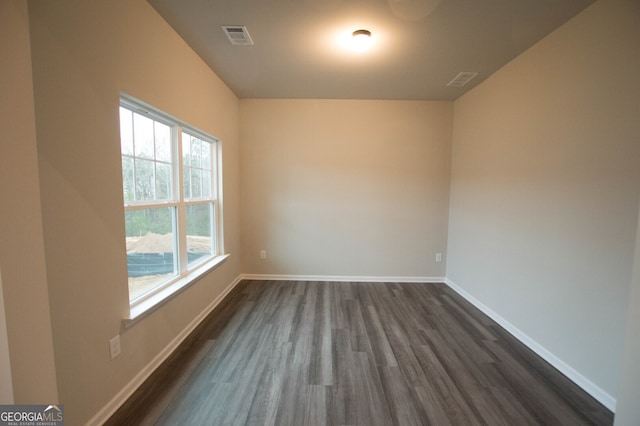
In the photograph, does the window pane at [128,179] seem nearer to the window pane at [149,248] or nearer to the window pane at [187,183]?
the window pane at [149,248]

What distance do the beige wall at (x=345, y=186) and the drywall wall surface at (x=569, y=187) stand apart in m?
0.86

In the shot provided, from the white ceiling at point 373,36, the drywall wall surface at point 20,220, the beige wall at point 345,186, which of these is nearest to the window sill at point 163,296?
the drywall wall surface at point 20,220

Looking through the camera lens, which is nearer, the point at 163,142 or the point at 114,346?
the point at 114,346

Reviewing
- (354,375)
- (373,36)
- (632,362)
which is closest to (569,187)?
(632,362)

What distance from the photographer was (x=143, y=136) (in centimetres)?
184

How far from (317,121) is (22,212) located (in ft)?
10.5

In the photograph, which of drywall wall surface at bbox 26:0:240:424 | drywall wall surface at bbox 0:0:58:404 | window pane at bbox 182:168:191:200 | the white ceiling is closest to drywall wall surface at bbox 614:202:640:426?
the white ceiling

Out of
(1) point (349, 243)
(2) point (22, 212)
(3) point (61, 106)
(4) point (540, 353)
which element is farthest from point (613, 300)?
(3) point (61, 106)

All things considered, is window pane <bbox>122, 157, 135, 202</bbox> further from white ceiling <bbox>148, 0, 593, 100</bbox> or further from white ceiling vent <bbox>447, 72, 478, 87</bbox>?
white ceiling vent <bbox>447, 72, 478, 87</bbox>

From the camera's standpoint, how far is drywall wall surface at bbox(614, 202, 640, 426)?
1029mm

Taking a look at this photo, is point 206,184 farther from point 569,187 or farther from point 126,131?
point 569,187

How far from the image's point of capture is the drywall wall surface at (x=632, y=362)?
1029 millimetres

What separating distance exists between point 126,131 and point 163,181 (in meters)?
0.51

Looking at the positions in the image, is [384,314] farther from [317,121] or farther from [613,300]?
[317,121]
